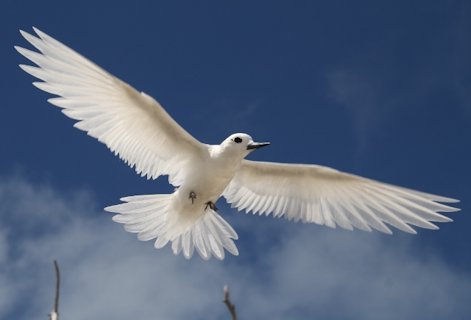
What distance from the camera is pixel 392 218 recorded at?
1191 centimetres

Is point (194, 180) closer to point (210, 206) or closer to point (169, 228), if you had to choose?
point (210, 206)

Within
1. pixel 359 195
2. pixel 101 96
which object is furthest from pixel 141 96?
pixel 359 195

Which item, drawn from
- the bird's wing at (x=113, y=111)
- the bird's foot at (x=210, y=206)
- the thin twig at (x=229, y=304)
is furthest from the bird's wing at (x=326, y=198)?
the thin twig at (x=229, y=304)

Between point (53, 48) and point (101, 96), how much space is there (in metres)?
1.18

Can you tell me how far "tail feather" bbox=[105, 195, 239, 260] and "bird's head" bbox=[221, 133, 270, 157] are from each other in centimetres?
118

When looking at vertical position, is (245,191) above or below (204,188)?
above

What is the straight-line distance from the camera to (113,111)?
37.0 ft

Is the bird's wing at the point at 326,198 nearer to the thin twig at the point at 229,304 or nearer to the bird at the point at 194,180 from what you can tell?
the bird at the point at 194,180

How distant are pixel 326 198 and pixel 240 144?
208 centimetres

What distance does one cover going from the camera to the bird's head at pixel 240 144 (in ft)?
37.5

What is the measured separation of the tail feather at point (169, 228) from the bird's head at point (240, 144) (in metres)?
1.18

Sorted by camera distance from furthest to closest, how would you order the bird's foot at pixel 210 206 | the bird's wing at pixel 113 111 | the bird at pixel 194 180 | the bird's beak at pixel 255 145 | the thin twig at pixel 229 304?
the bird's foot at pixel 210 206, the bird's beak at pixel 255 145, the bird at pixel 194 180, the bird's wing at pixel 113 111, the thin twig at pixel 229 304

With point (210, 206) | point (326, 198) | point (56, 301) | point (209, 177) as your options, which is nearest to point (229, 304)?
point (56, 301)

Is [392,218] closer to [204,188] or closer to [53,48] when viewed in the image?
[204,188]
